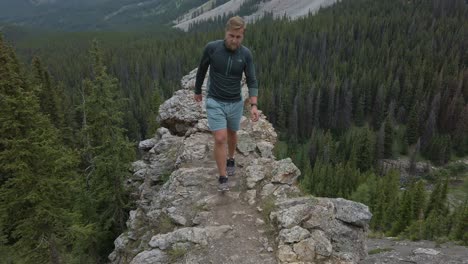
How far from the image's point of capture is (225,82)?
9.87m

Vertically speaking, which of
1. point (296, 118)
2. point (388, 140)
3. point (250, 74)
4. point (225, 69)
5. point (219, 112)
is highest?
point (225, 69)

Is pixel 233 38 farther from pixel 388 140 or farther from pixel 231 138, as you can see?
pixel 388 140

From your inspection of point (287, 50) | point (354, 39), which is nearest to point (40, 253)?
point (287, 50)

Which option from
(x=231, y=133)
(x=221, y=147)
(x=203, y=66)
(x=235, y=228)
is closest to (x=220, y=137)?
(x=221, y=147)

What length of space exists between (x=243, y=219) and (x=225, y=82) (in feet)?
12.9

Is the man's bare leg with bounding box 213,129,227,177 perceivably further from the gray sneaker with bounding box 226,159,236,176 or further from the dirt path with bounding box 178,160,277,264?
the dirt path with bounding box 178,160,277,264

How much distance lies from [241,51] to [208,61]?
37.8 inches

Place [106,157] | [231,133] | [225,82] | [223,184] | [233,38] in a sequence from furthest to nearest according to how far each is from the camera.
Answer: [106,157] → [231,133] → [223,184] → [225,82] → [233,38]

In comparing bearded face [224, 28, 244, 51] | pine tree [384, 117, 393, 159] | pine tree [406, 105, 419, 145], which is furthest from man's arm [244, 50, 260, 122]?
pine tree [406, 105, 419, 145]

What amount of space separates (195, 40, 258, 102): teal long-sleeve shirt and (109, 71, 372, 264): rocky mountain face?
10.0ft

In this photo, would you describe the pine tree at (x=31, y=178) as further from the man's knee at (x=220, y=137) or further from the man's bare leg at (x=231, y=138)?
the man's knee at (x=220, y=137)

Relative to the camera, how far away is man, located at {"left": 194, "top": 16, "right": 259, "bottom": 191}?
9.25 m

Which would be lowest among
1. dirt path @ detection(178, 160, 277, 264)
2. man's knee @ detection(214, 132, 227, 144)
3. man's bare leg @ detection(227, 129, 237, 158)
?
dirt path @ detection(178, 160, 277, 264)

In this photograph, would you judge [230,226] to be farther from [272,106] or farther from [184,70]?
[184,70]
